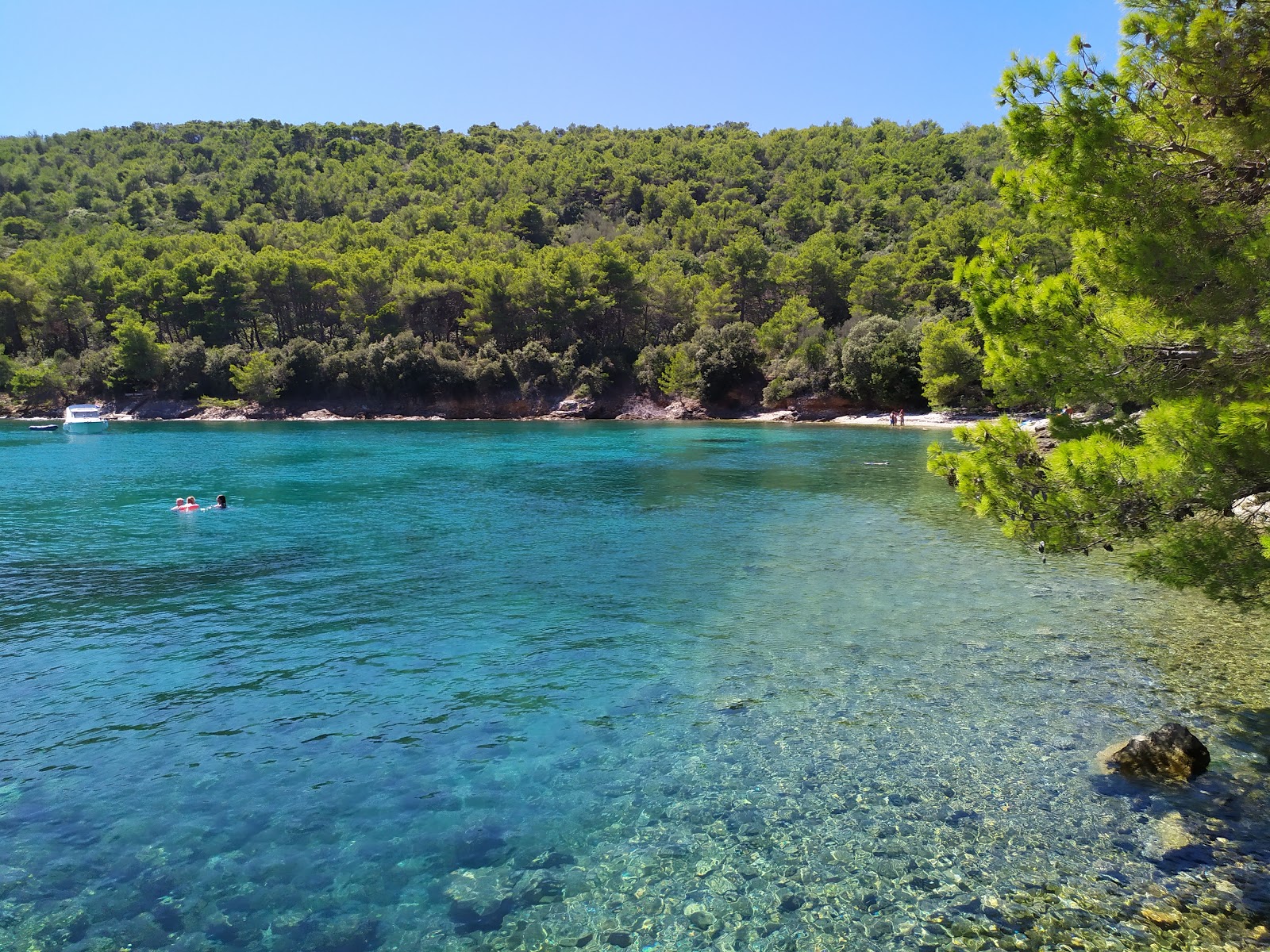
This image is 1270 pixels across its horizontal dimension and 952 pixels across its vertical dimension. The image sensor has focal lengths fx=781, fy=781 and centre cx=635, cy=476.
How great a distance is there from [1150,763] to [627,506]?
69.2ft

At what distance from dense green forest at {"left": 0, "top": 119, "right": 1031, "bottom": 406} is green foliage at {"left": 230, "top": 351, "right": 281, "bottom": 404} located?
26 cm

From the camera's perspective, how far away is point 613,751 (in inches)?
358

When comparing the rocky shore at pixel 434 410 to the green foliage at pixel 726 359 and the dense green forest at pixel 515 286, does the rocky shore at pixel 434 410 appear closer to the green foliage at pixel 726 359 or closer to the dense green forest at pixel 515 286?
the dense green forest at pixel 515 286

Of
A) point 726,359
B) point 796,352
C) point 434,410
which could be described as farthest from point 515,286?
point 796,352

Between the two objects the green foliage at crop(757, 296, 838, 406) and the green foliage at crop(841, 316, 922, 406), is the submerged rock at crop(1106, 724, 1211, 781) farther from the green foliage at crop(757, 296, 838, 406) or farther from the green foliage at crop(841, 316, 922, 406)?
the green foliage at crop(757, 296, 838, 406)

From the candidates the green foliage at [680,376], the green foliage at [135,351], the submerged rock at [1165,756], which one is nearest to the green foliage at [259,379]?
the green foliage at [135,351]

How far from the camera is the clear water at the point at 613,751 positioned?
6250mm

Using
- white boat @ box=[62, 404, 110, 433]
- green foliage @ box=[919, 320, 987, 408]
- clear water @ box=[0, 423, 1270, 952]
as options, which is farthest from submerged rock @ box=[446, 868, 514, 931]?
white boat @ box=[62, 404, 110, 433]

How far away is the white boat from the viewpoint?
67375mm

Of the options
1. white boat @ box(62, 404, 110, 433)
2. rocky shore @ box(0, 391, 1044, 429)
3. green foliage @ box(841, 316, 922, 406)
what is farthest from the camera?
rocky shore @ box(0, 391, 1044, 429)

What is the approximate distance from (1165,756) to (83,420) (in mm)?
80270

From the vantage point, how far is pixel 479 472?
3953cm

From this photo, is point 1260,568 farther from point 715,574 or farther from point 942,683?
point 715,574

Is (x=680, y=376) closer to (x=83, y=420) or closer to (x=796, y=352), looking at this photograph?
(x=796, y=352)
